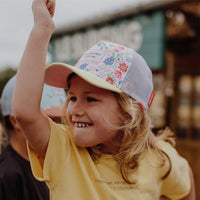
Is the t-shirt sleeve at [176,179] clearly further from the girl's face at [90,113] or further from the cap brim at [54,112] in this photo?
the cap brim at [54,112]

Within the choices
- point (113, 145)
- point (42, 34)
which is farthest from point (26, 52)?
point (113, 145)

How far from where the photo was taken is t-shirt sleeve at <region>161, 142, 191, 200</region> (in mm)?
1437

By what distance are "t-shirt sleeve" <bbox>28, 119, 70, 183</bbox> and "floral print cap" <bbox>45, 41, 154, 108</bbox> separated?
0.76 ft

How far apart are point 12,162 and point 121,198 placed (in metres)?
0.75

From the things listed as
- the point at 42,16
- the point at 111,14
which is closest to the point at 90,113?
the point at 42,16

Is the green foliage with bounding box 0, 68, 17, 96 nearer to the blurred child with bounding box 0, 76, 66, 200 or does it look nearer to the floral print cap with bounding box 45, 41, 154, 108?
the blurred child with bounding box 0, 76, 66, 200

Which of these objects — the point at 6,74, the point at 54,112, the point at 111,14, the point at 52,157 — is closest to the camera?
the point at 52,157

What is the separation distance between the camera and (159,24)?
3.43 metres

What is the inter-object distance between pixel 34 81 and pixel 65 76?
10.9 inches

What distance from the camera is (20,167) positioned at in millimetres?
1706

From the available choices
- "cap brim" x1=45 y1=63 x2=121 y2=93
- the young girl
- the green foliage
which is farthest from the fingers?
the green foliage

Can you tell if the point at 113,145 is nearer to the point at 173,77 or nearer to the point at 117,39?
the point at 117,39

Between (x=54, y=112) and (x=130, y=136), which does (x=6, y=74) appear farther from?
(x=130, y=136)

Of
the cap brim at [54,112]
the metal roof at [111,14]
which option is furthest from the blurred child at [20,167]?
the metal roof at [111,14]
